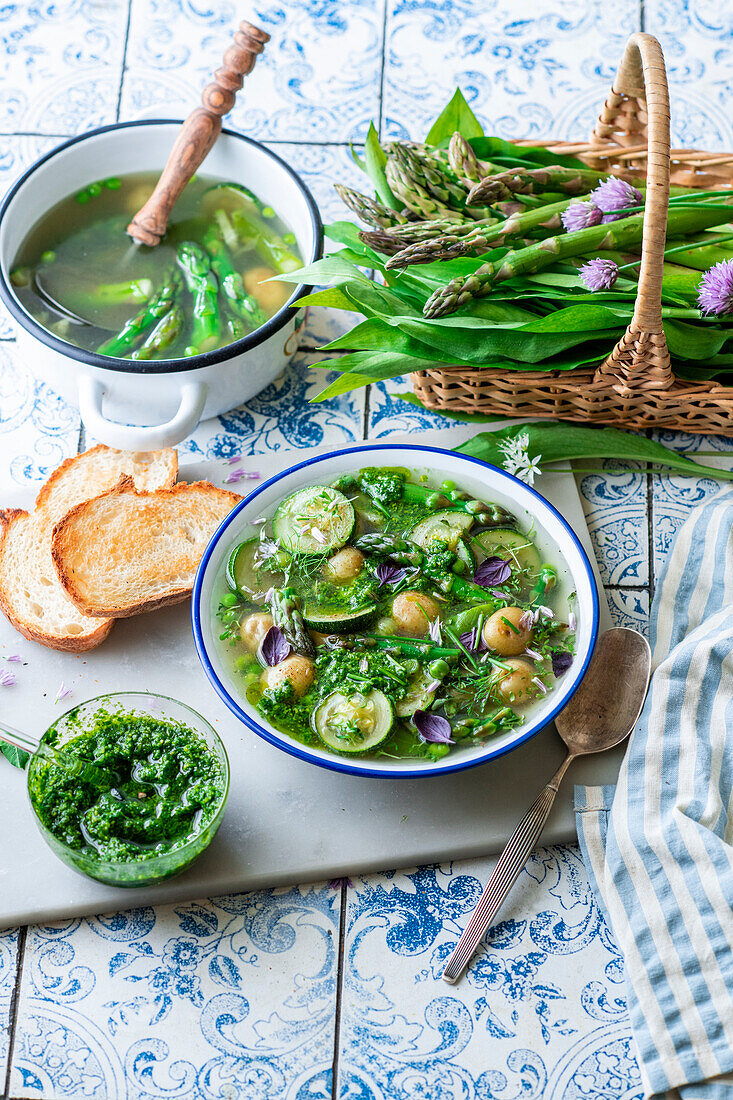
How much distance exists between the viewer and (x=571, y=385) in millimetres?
1986

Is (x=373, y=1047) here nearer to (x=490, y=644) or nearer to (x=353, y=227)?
(x=490, y=644)

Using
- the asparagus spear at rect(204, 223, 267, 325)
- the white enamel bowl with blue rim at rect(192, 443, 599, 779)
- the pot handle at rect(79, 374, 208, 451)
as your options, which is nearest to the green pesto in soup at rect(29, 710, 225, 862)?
the white enamel bowl with blue rim at rect(192, 443, 599, 779)

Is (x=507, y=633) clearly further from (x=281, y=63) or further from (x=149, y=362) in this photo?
(x=281, y=63)

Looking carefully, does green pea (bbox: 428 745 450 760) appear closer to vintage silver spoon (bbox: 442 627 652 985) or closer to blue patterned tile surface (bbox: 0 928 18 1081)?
vintage silver spoon (bbox: 442 627 652 985)

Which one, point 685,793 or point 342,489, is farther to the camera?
point 342,489

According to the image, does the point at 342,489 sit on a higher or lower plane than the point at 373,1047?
higher

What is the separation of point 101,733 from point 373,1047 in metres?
0.65

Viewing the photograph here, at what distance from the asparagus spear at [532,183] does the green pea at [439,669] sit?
3.12 ft

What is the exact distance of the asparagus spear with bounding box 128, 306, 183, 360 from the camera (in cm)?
200

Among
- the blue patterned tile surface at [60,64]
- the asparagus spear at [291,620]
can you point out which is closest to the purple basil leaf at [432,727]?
the asparagus spear at [291,620]

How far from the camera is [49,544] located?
188cm

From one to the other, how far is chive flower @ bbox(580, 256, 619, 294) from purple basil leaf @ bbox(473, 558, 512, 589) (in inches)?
21.7

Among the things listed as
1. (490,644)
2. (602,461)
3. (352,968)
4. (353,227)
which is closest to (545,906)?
(352,968)

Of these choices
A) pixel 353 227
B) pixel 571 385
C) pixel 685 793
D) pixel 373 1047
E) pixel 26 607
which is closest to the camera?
pixel 373 1047
